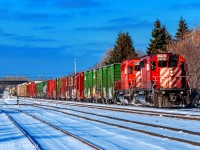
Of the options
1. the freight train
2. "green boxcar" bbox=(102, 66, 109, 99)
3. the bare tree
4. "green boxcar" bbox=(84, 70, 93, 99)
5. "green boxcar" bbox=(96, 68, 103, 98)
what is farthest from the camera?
"green boxcar" bbox=(84, 70, 93, 99)

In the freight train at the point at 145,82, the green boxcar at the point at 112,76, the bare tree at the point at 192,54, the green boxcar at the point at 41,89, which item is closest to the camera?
the freight train at the point at 145,82

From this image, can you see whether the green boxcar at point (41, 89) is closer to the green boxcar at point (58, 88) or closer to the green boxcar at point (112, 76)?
the green boxcar at point (58, 88)

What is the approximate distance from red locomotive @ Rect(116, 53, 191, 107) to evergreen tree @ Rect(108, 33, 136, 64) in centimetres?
4223

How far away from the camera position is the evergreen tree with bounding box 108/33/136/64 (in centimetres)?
7225

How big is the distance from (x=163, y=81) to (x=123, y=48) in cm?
4614

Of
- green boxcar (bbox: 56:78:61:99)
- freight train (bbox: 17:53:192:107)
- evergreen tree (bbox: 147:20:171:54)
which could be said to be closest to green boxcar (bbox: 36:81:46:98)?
green boxcar (bbox: 56:78:61:99)

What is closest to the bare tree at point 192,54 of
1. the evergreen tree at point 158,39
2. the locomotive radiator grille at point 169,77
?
the evergreen tree at point 158,39

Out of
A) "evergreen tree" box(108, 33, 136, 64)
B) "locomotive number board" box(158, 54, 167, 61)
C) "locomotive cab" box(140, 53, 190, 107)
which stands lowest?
"locomotive cab" box(140, 53, 190, 107)

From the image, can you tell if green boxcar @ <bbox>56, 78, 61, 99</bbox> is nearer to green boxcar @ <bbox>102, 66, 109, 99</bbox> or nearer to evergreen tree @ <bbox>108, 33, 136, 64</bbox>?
evergreen tree @ <bbox>108, 33, 136, 64</bbox>

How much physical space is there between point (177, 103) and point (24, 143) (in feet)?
54.3

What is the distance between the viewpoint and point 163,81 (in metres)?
27.1

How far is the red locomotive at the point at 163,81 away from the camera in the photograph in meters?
26.2

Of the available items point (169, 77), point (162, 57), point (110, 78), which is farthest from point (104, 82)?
point (169, 77)

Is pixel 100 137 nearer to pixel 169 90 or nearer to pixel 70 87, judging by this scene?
pixel 169 90
